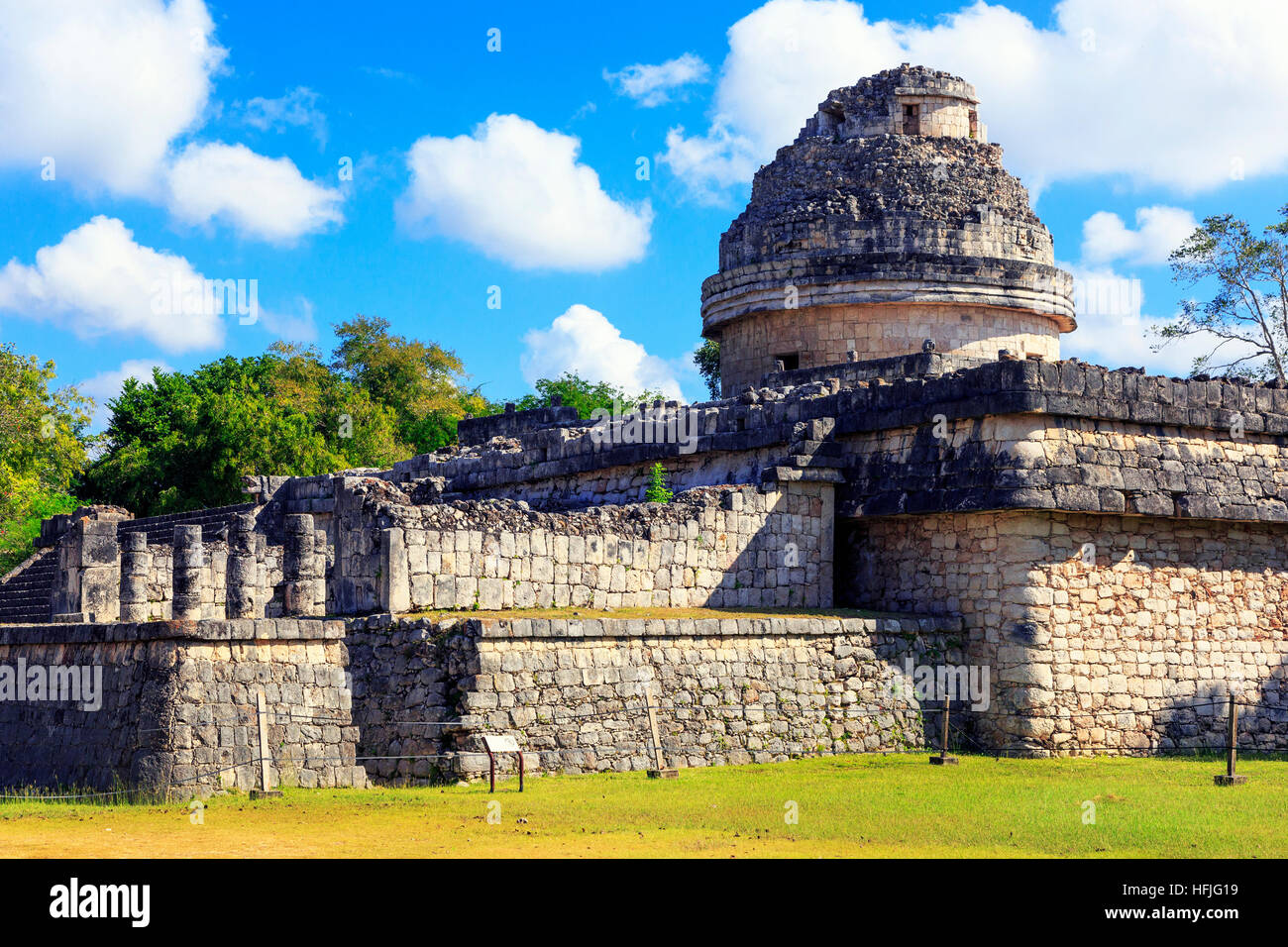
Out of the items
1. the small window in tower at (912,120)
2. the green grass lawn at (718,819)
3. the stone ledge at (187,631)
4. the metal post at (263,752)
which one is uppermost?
the small window in tower at (912,120)

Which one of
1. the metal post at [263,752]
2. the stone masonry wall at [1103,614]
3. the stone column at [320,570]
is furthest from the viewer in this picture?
the stone column at [320,570]

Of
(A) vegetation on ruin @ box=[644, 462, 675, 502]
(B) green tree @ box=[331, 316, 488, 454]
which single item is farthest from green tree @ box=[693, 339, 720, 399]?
(A) vegetation on ruin @ box=[644, 462, 675, 502]

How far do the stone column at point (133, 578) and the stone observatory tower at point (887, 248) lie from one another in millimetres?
10781

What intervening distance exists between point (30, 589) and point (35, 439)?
18534mm

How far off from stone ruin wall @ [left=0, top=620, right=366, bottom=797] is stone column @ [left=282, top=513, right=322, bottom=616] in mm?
2645

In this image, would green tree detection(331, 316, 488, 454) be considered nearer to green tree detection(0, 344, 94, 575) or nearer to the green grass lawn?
green tree detection(0, 344, 94, 575)

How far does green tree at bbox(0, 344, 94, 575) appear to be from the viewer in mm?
42594

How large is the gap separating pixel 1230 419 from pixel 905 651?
5.21 metres

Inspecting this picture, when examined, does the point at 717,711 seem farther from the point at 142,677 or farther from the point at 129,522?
the point at 129,522

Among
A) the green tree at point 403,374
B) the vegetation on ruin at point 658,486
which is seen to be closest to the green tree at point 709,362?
the green tree at point 403,374

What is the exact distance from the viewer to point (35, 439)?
4447cm

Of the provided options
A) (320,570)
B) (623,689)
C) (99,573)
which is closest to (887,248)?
(320,570)

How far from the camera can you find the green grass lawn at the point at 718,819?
10727 mm

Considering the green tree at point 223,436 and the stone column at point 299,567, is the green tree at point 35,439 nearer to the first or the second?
the green tree at point 223,436
